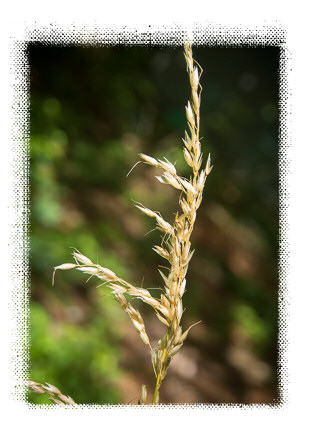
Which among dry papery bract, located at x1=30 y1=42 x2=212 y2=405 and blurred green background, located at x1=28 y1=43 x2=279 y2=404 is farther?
blurred green background, located at x1=28 y1=43 x2=279 y2=404

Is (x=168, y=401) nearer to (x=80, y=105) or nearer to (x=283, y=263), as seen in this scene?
(x=283, y=263)

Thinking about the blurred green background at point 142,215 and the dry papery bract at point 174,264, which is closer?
the dry papery bract at point 174,264

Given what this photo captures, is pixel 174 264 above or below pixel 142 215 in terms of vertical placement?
above

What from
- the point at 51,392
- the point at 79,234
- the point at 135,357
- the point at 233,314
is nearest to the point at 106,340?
the point at 135,357

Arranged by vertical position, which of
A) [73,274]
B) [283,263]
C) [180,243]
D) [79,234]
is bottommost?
[73,274]

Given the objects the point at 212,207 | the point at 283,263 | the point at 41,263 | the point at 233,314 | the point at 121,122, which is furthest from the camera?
the point at 212,207

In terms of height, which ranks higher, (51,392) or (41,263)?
(51,392)

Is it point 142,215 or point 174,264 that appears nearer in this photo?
point 174,264

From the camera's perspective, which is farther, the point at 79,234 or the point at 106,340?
the point at 79,234
